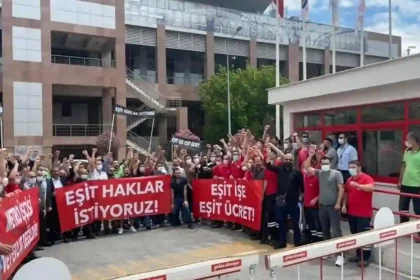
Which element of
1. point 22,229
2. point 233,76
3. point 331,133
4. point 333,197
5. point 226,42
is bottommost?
point 22,229

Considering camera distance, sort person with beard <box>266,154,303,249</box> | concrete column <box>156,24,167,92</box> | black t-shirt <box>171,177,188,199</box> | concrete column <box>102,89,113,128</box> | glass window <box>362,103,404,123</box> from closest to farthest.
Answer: person with beard <box>266,154,303,249</box>
glass window <box>362,103,404,123</box>
black t-shirt <box>171,177,188,199</box>
concrete column <box>102,89,113,128</box>
concrete column <box>156,24,167,92</box>

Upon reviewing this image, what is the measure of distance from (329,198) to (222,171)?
409cm

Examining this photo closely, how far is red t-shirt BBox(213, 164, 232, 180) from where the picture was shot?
38.7ft

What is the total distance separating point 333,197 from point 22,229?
5.44m

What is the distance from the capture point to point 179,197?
12070mm

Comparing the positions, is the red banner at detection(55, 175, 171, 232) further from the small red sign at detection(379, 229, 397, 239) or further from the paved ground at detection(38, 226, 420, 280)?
the small red sign at detection(379, 229, 397, 239)

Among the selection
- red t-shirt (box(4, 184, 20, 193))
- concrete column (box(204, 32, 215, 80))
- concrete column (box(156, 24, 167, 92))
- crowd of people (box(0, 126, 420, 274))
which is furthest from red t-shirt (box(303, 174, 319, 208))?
concrete column (box(204, 32, 215, 80))

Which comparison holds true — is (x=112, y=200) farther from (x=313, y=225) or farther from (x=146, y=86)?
(x=146, y=86)

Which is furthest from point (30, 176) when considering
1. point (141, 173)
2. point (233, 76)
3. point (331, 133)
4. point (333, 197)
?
point (233, 76)

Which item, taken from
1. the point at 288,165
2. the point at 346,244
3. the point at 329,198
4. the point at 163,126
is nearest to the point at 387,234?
the point at 346,244

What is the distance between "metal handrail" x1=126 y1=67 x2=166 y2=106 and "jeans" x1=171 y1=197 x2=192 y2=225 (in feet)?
109

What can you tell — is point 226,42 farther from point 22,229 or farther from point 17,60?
point 22,229

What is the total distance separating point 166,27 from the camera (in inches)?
1869

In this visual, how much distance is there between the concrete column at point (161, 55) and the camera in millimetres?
46781
